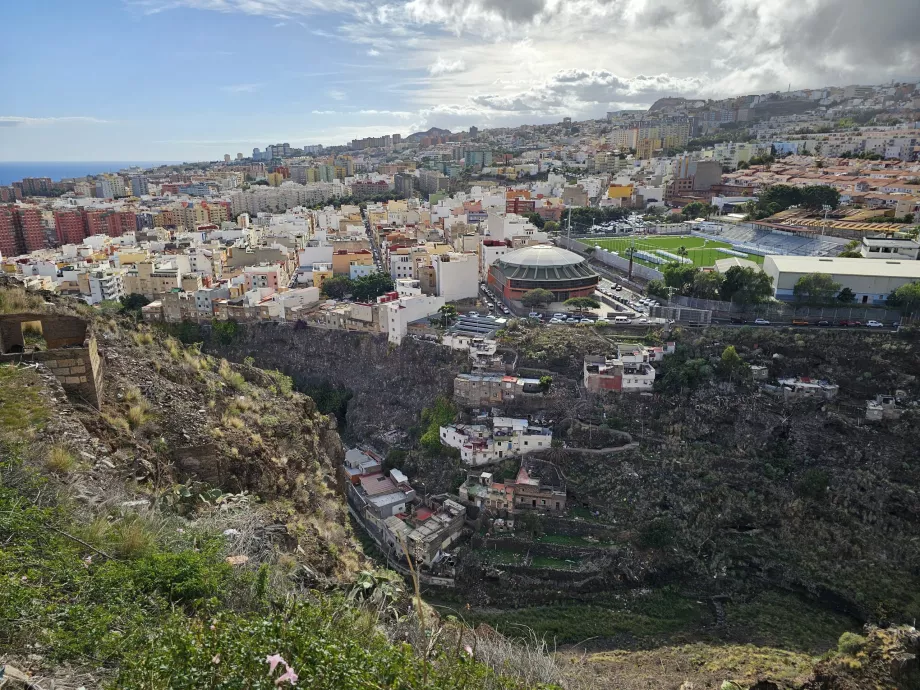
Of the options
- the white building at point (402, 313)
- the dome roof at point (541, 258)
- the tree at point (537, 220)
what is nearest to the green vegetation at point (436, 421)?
the white building at point (402, 313)

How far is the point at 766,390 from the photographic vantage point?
2119 centimetres

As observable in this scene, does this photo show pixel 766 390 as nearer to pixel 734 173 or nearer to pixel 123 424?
pixel 123 424

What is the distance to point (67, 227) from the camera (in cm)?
4831

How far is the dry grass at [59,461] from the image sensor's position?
17.6 feet

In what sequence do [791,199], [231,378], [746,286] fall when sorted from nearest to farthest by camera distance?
[231,378]
[746,286]
[791,199]

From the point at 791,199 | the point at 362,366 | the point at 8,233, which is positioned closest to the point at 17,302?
the point at 362,366

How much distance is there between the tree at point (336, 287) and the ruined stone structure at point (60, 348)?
23.1 meters

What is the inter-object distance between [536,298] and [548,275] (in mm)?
1738

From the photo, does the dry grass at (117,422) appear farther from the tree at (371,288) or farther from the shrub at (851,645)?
the tree at (371,288)

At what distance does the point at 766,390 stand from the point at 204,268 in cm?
2817

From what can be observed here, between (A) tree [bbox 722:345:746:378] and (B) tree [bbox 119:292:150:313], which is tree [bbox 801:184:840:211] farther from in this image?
(B) tree [bbox 119:292:150:313]

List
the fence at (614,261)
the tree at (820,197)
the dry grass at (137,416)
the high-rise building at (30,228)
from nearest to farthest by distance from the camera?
the dry grass at (137,416) → the fence at (614,261) → the tree at (820,197) → the high-rise building at (30,228)

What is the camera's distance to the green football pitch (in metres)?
32.8

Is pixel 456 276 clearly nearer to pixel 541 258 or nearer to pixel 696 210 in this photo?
pixel 541 258
